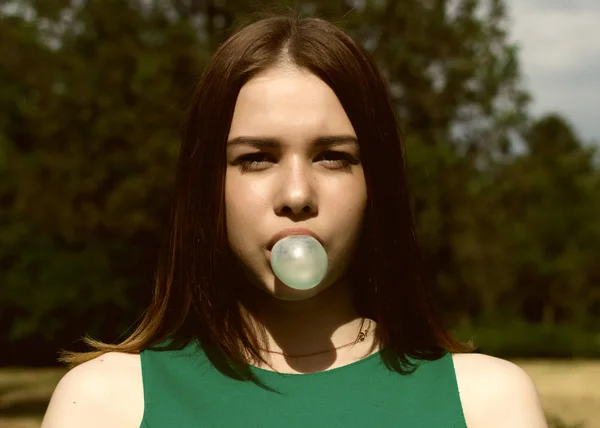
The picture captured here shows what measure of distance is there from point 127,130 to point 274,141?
19966 millimetres

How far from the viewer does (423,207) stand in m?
24.7

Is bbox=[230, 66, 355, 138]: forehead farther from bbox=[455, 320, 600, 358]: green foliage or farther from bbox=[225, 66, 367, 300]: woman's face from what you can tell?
bbox=[455, 320, 600, 358]: green foliage

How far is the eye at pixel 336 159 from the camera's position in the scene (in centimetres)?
204

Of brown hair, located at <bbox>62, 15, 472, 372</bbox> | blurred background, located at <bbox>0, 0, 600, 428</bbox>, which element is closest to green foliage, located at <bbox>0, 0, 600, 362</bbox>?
blurred background, located at <bbox>0, 0, 600, 428</bbox>

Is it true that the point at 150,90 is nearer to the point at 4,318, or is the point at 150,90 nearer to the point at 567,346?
the point at 4,318

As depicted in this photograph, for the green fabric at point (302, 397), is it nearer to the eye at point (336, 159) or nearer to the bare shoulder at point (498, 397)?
the bare shoulder at point (498, 397)

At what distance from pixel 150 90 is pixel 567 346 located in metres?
21.3

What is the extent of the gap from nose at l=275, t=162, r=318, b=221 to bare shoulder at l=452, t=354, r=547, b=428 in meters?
0.51

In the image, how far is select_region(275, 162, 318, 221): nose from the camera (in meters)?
1.95

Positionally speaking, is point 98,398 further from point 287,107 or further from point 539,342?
point 539,342

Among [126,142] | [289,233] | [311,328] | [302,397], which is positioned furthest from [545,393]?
[289,233]

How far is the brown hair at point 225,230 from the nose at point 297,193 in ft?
0.53

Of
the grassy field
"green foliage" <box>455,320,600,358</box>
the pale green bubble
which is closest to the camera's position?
the pale green bubble

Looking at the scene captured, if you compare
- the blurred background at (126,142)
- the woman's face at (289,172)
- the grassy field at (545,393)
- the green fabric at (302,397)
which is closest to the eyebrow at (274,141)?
the woman's face at (289,172)
